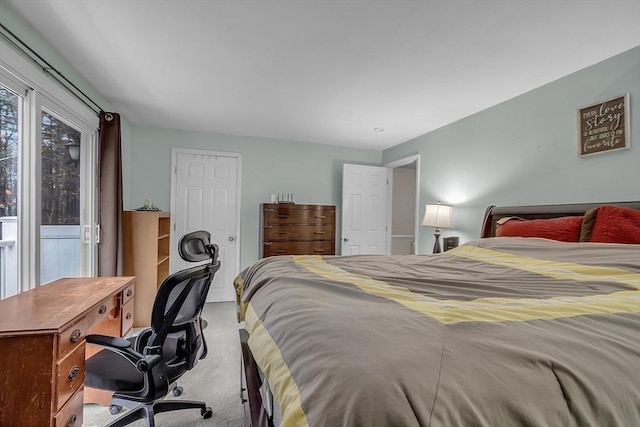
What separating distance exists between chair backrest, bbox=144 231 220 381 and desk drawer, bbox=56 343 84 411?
26 cm

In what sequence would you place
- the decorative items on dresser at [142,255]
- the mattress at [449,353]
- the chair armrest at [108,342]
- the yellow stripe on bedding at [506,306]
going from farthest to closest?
the decorative items on dresser at [142,255]
the chair armrest at [108,342]
the yellow stripe on bedding at [506,306]
the mattress at [449,353]

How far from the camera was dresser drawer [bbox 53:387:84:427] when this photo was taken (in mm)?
1188

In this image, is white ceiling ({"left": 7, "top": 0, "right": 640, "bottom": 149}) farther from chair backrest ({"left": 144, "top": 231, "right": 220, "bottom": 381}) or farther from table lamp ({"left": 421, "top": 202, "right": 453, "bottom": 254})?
chair backrest ({"left": 144, "top": 231, "right": 220, "bottom": 381})

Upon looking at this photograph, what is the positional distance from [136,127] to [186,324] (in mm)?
3389

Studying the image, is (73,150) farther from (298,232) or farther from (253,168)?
(298,232)

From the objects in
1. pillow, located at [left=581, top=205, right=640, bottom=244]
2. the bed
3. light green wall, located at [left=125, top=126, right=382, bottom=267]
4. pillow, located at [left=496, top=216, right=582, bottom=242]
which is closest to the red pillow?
pillow, located at [left=581, top=205, right=640, bottom=244]

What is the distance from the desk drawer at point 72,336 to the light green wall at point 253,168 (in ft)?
9.31

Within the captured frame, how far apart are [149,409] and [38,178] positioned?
167cm

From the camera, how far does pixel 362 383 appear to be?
553mm

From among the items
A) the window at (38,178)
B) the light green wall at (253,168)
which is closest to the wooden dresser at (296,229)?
the light green wall at (253,168)

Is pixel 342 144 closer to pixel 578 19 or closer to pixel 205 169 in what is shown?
pixel 205 169

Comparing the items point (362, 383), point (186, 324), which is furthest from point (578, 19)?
point (186, 324)

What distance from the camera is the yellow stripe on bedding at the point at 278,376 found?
594 mm

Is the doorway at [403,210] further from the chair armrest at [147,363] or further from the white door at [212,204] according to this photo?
the chair armrest at [147,363]
